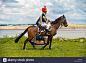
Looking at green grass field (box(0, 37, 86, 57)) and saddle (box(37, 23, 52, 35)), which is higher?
saddle (box(37, 23, 52, 35))

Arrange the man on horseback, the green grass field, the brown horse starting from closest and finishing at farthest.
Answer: the green grass field, the man on horseback, the brown horse

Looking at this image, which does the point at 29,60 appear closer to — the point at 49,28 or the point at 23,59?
the point at 23,59

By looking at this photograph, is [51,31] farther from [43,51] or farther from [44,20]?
[43,51]

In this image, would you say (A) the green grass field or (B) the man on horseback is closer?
(A) the green grass field

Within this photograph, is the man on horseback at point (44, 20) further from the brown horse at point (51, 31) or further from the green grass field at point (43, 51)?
the green grass field at point (43, 51)

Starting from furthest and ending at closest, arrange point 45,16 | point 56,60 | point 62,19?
point 62,19, point 45,16, point 56,60

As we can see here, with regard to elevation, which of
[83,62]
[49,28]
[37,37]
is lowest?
[83,62]

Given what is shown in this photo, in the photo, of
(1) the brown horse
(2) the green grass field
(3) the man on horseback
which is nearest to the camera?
(2) the green grass field

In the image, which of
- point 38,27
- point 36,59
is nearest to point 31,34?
point 38,27

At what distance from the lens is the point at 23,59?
6566mm

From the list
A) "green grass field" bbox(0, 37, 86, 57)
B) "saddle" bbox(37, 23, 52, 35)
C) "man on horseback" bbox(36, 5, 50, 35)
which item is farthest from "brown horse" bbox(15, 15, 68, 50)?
"green grass field" bbox(0, 37, 86, 57)

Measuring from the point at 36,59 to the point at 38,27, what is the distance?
2.85m

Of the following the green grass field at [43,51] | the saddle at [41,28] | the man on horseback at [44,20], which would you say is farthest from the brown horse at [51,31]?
the green grass field at [43,51]

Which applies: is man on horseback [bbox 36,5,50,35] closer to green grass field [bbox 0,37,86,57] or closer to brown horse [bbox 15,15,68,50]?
brown horse [bbox 15,15,68,50]
